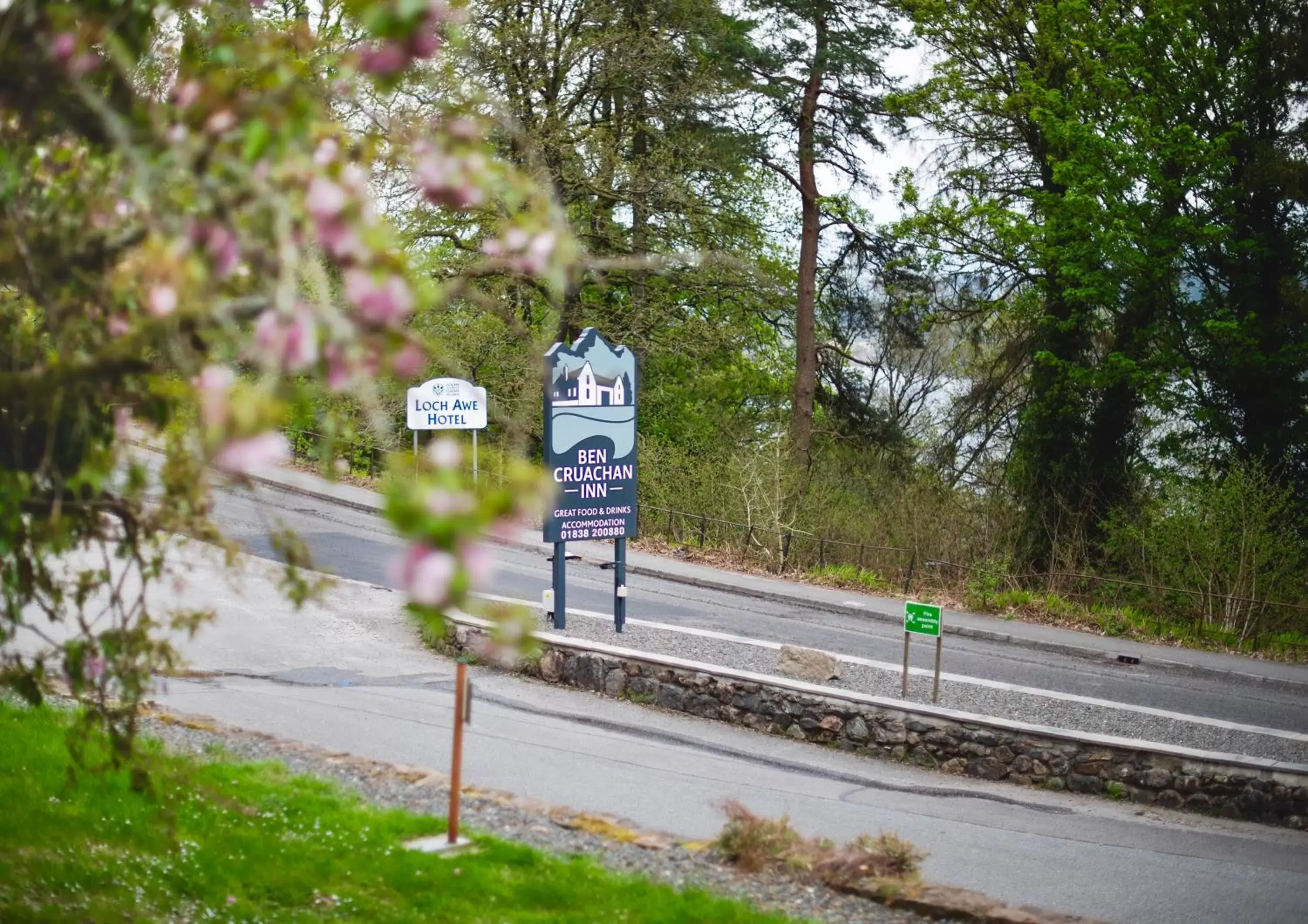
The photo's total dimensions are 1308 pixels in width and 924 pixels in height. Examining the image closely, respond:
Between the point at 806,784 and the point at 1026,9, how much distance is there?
22.2 meters

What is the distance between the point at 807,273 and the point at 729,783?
65.4ft

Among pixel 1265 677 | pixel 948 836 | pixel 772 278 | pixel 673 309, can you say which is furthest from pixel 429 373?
pixel 948 836

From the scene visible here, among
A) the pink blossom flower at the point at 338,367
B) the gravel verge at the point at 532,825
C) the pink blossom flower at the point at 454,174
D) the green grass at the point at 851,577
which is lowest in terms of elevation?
the gravel verge at the point at 532,825

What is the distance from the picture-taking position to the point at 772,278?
32.2 m

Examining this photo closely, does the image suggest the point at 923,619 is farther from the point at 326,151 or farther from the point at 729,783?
the point at 326,151

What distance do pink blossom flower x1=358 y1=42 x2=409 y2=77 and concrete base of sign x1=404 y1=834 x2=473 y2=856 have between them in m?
5.57

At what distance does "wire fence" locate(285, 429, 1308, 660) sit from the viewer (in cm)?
2025

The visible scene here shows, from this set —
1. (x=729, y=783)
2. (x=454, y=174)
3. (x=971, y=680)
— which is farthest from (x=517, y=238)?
(x=971, y=680)

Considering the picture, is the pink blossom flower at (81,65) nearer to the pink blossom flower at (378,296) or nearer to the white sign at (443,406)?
the pink blossom flower at (378,296)

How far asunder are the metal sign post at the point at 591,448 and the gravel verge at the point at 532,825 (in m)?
6.38

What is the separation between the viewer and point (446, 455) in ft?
8.68

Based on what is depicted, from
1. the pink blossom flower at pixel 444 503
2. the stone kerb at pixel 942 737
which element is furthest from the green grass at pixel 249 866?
the stone kerb at pixel 942 737

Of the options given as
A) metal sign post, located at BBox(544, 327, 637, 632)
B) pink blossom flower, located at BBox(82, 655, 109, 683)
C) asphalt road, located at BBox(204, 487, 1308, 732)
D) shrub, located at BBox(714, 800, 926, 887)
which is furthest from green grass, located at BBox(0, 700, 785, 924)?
metal sign post, located at BBox(544, 327, 637, 632)

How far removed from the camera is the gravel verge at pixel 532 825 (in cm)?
788
